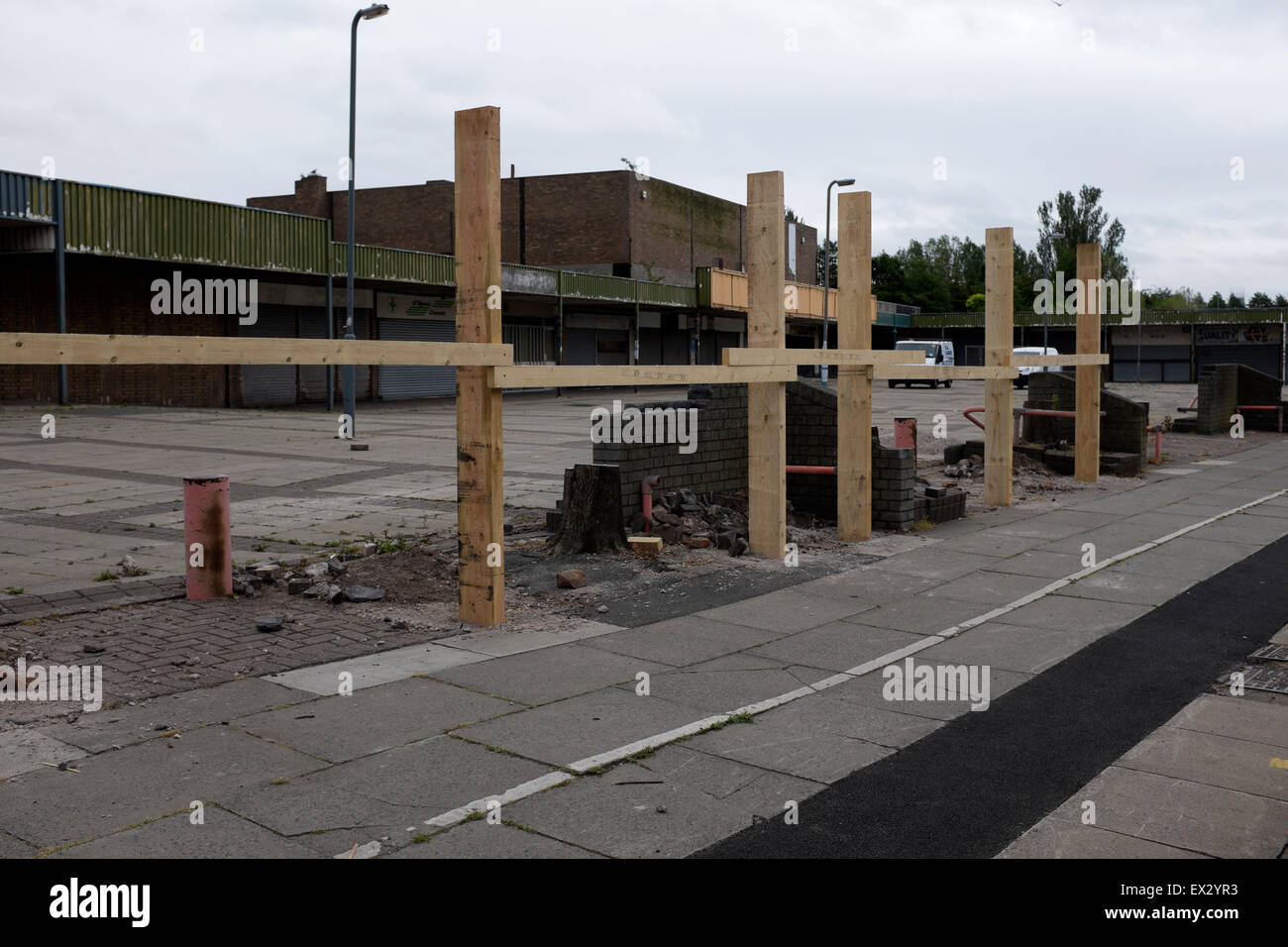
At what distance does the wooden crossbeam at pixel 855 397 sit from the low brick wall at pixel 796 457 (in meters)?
0.67

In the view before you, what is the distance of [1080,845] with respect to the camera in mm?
4398

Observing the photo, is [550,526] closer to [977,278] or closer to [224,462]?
[224,462]

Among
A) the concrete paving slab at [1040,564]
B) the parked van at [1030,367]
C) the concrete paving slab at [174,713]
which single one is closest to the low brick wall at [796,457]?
the concrete paving slab at [1040,564]

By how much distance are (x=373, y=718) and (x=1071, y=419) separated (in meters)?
18.1

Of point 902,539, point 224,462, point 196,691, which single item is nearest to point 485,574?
point 196,691

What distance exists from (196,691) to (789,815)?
11.3 feet

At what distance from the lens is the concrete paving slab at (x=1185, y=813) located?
Answer: 445cm

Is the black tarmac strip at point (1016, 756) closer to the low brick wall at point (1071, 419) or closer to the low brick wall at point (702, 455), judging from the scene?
the low brick wall at point (702, 455)

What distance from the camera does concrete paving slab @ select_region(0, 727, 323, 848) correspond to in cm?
448

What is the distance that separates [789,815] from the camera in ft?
15.3

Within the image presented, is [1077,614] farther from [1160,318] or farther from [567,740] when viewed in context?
[1160,318]

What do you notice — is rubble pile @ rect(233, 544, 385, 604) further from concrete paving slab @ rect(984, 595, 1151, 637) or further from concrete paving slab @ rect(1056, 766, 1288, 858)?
concrete paving slab @ rect(1056, 766, 1288, 858)

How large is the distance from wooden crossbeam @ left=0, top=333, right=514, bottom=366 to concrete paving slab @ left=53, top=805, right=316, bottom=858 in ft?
7.40

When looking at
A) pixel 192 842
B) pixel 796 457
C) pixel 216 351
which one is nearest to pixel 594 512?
pixel 796 457
